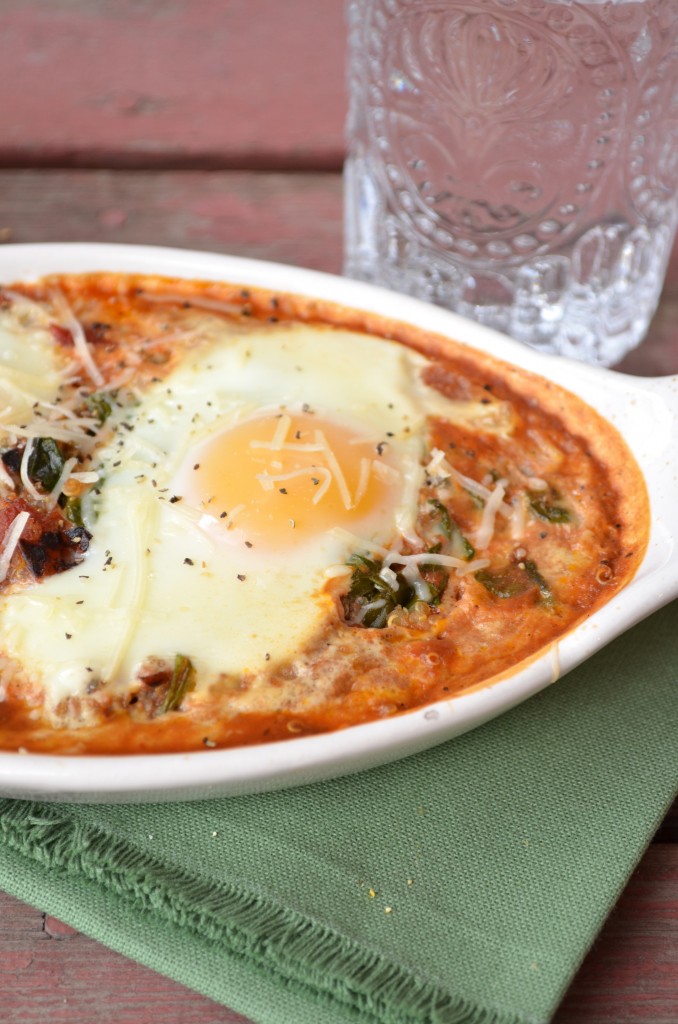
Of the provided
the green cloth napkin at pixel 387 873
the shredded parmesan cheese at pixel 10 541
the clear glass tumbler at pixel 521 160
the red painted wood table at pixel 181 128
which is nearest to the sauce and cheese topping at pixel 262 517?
the shredded parmesan cheese at pixel 10 541

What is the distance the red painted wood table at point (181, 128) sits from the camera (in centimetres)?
363

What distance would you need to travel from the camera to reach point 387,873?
1933 millimetres

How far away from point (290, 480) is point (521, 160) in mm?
1220

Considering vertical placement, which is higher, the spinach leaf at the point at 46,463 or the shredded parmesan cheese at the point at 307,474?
the shredded parmesan cheese at the point at 307,474

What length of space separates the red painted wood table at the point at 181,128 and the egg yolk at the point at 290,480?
1.25m

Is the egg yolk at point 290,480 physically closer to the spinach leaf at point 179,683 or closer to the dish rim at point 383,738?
the spinach leaf at point 179,683

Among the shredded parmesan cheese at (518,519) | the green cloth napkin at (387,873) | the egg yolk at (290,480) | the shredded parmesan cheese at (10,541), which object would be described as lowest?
the green cloth napkin at (387,873)

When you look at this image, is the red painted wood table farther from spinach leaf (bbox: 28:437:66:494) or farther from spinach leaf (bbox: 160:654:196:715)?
spinach leaf (bbox: 160:654:196:715)

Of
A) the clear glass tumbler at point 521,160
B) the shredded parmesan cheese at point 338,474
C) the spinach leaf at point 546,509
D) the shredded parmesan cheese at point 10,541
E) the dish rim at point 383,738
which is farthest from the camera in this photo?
the clear glass tumbler at point 521,160

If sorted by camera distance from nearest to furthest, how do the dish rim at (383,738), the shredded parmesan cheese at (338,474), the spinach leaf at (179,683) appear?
the dish rim at (383,738), the spinach leaf at (179,683), the shredded parmesan cheese at (338,474)

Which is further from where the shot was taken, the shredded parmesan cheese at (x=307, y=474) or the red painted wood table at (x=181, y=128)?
the red painted wood table at (x=181, y=128)

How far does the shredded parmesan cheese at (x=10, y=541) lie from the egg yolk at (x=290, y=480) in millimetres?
323

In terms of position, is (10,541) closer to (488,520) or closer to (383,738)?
(383,738)

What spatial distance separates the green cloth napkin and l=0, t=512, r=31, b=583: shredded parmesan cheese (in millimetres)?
441
